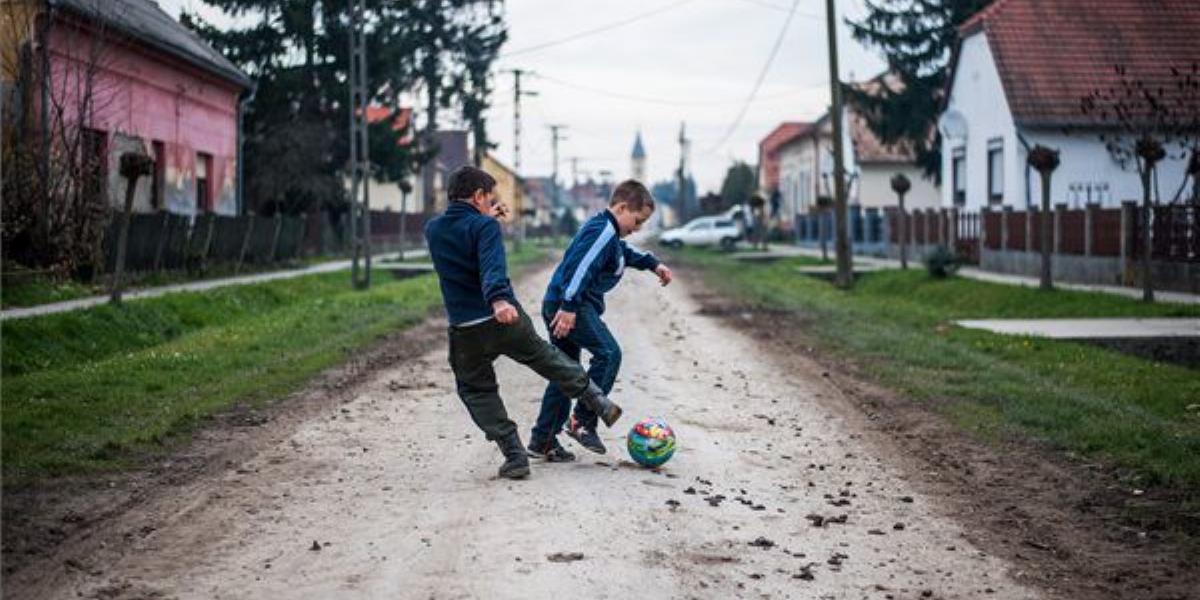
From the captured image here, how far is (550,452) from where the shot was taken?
8.47m

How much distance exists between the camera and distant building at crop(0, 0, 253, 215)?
22.6 m

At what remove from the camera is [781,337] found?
17.6 m

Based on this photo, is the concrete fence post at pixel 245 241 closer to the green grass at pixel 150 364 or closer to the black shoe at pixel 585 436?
the green grass at pixel 150 364

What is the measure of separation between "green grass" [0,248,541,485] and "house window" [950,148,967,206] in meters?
19.9

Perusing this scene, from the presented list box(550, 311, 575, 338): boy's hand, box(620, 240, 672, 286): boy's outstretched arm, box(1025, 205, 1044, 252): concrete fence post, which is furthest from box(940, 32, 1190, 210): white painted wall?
box(550, 311, 575, 338): boy's hand

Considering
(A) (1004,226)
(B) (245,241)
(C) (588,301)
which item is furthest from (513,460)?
(B) (245,241)

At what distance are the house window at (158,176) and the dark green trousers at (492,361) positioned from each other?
24.5 metres

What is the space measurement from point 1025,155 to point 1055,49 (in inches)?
99.0

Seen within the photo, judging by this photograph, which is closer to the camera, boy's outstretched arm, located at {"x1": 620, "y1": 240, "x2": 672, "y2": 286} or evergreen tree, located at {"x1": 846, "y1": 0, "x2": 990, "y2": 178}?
boy's outstretched arm, located at {"x1": 620, "y1": 240, "x2": 672, "y2": 286}

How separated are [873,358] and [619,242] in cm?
698

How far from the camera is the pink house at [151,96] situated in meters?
23.7

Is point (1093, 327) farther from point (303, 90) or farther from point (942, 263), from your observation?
point (303, 90)

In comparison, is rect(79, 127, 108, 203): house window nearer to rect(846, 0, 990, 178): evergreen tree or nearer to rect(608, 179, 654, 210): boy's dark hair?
rect(608, 179, 654, 210): boy's dark hair

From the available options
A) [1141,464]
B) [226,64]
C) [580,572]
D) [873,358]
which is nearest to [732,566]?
[580,572]
